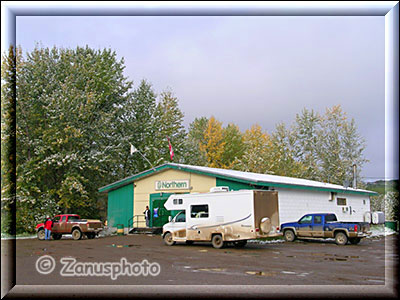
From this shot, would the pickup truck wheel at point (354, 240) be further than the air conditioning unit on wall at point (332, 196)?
No

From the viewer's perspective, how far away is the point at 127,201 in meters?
33.2

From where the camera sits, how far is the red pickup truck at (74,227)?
26422 millimetres

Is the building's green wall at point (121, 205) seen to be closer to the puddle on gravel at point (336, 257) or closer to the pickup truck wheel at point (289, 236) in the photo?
the pickup truck wheel at point (289, 236)

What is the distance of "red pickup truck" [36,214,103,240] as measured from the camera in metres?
26.4

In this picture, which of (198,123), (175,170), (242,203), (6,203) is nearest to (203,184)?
(175,170)

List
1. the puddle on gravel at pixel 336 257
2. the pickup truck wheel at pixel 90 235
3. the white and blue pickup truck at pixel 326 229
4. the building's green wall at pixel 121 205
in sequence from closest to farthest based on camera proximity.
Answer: the puddle on gravel at pixel 336 257
the white and blue pickup truck at pixel 326 229
the pickup truck wheel at pixel 90 235
the building's green wall at pixel 121 205

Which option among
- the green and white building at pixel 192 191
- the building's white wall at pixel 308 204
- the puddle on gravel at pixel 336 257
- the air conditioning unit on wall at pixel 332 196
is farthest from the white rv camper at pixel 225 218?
the air conditioning unit on wall at pixel 332 196

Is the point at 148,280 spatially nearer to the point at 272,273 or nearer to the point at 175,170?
the point at 272,273

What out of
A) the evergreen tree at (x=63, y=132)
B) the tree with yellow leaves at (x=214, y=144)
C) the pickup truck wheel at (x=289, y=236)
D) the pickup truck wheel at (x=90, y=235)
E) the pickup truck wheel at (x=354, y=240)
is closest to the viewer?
the pickup truck wheel at (x=354, y=240)

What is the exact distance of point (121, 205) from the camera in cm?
3353

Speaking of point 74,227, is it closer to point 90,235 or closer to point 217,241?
point 90,235

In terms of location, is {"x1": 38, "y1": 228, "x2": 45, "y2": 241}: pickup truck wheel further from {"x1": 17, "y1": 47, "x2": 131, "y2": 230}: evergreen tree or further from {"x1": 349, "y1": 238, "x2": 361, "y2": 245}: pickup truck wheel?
{"x1": 349, "y1": 238, "x2": 361, "y2": 245}: pickup truck wheel

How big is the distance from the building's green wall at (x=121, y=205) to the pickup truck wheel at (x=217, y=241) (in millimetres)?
13768

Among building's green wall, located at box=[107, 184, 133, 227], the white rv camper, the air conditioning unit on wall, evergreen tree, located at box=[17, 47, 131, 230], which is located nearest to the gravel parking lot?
the white rv camper
